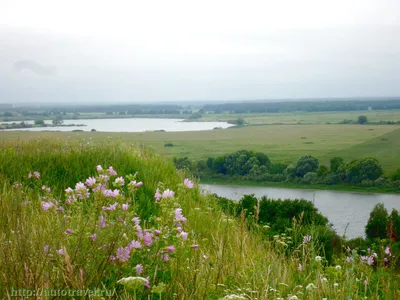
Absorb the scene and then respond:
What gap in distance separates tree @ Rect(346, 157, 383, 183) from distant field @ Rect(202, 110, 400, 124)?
62.1 meters

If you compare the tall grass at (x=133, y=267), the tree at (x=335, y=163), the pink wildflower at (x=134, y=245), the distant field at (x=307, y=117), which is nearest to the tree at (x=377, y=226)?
the tall grass at (x=133, y=267)

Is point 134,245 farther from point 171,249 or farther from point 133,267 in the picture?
point 171,249

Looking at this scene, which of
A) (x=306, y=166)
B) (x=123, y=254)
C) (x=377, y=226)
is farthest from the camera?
(x=306, y=166)

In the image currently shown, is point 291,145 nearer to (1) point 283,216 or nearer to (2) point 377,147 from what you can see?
(2) point 377,147

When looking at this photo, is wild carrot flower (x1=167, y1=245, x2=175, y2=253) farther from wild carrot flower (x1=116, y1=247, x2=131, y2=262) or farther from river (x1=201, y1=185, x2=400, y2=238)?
river (x1=201, y1=185, x2=400, y2=238)

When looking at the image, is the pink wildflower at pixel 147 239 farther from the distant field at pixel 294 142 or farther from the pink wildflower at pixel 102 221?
the distant field at pixel 294 142

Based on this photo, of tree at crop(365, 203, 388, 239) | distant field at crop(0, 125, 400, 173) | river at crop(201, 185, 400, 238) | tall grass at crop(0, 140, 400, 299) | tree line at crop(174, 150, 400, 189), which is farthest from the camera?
distant field at crop(0, 125, 400, 173)

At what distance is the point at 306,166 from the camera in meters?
66.8

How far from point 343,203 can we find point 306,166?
1676 centimetres

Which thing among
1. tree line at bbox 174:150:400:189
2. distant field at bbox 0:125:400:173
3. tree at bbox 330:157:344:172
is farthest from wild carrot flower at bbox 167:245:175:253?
tree at bbox 330:157:344:172

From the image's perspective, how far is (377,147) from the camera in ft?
257

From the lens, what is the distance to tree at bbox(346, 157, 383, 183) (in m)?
61.5

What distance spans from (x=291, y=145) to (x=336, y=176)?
25.4m

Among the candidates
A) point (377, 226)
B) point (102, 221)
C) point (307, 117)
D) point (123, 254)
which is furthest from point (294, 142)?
point (123, 254)
